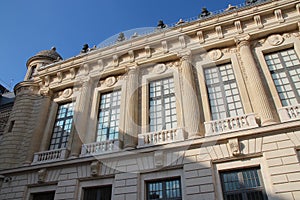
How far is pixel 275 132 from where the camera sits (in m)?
10.3

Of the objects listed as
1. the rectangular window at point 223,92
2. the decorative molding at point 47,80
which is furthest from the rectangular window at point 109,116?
the rectangular window at point 223,92

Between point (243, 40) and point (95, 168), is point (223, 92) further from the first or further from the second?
point (95, 168)

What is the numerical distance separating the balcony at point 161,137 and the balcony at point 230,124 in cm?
129

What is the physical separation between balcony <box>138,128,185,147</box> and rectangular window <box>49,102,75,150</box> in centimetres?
521

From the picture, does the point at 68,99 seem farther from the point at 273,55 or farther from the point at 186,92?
the point at 273,55

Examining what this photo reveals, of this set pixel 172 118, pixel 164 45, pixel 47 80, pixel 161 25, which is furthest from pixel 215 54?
pixel 47 80

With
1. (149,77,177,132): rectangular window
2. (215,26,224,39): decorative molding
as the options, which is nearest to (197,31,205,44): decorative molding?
(215,26,224,39): decorative molding

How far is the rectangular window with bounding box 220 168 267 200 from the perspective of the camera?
966cm

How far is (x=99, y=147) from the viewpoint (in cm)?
1328

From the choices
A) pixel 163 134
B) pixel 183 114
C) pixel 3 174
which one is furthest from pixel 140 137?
pixel 3 174

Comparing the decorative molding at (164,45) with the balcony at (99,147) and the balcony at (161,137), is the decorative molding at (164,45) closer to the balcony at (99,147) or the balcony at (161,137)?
→ the balcony at (161,137)

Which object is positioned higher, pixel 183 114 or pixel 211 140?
pixel 183 114

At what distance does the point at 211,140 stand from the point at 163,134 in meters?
2.43

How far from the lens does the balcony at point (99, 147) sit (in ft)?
42.4
